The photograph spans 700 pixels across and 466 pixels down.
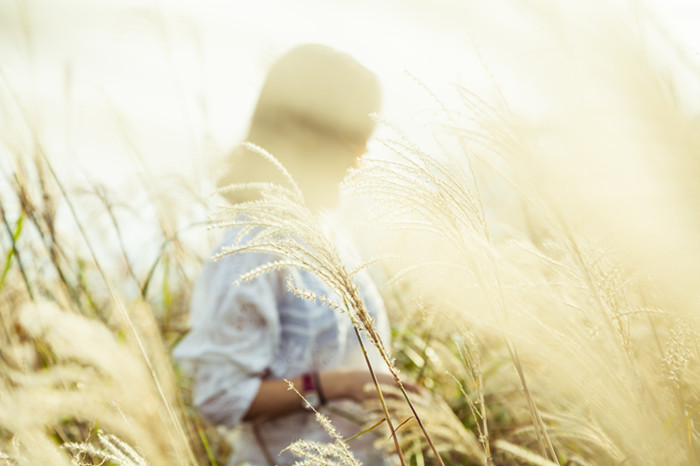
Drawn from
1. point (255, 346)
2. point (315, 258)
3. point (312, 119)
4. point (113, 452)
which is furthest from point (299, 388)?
point (315, 258)

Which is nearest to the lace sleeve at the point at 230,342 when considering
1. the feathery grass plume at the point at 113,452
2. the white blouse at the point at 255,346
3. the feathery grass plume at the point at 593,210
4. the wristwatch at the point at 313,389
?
the white blouse at the point at 255,346

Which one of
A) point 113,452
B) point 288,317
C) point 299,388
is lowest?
point 299,388

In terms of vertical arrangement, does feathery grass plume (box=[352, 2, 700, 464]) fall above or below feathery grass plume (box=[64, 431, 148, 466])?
above

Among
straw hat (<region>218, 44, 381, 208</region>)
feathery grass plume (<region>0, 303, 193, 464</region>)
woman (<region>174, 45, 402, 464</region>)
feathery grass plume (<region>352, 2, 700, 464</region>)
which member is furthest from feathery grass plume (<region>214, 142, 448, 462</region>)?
straw hat (<region>218, 44, 381, 208</region>)

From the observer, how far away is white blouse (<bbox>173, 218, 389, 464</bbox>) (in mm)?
1665

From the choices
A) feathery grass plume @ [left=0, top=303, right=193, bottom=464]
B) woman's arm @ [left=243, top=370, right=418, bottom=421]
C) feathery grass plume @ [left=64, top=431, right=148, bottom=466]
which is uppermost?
feathery grass plume @ [left=64, top=431, right=148, bottom=466]

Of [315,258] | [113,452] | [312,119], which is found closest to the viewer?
[315,258]

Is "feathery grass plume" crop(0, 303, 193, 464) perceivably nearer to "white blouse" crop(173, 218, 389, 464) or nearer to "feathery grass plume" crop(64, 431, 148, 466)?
"feathery grass plume" crop(64, 431, 148, 466)

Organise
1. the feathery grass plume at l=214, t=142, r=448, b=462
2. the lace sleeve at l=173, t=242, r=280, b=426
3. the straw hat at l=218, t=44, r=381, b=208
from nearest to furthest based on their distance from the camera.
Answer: the feathery grass plume at l=214, t=142, r=448, b=462
the lace sleeve at l=173, t=242, r=280, b=426
the straw hat at l=218, t=44, r=381, b=208

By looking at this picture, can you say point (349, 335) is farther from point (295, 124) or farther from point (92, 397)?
point (92, 397)

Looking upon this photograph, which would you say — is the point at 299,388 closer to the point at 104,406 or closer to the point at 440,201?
the point at 104,406

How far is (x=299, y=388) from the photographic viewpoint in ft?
5.49

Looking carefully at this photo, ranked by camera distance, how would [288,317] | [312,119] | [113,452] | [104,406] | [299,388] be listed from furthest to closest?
[312,119]
[288,317]
[299,388]
[104,406]
[113,452]

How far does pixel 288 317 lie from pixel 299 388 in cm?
27
